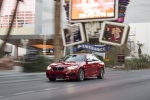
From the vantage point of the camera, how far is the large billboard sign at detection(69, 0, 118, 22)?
58594 mm

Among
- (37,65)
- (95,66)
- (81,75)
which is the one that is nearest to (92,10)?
(37,65)

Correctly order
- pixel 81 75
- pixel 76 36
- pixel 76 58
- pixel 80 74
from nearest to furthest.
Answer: pixel 80 74 < pixel 81 75 < pixel 76 58 < pixel 76 36

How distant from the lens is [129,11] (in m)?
121

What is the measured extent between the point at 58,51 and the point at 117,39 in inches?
1208

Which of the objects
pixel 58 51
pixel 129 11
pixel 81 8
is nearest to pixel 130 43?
pixel 129 11

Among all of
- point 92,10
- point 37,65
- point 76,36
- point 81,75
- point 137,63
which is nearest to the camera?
point 81,75

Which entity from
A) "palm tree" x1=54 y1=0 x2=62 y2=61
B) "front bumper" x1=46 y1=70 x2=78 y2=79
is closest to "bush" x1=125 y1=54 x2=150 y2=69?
"palm tree" x1=54 y1=0 x2=62 y2=61

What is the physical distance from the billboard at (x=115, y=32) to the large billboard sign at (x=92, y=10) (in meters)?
2.10

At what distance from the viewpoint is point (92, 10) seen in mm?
60781

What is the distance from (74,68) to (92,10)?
4177cm

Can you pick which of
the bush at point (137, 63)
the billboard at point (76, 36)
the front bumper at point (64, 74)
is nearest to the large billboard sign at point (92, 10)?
the billboard at point (76, 36)

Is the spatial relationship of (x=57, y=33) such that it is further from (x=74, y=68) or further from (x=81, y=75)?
(x=74, y=68)

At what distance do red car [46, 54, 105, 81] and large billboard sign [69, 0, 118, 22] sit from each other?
122ft

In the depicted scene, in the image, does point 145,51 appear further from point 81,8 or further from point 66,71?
point 66,71
